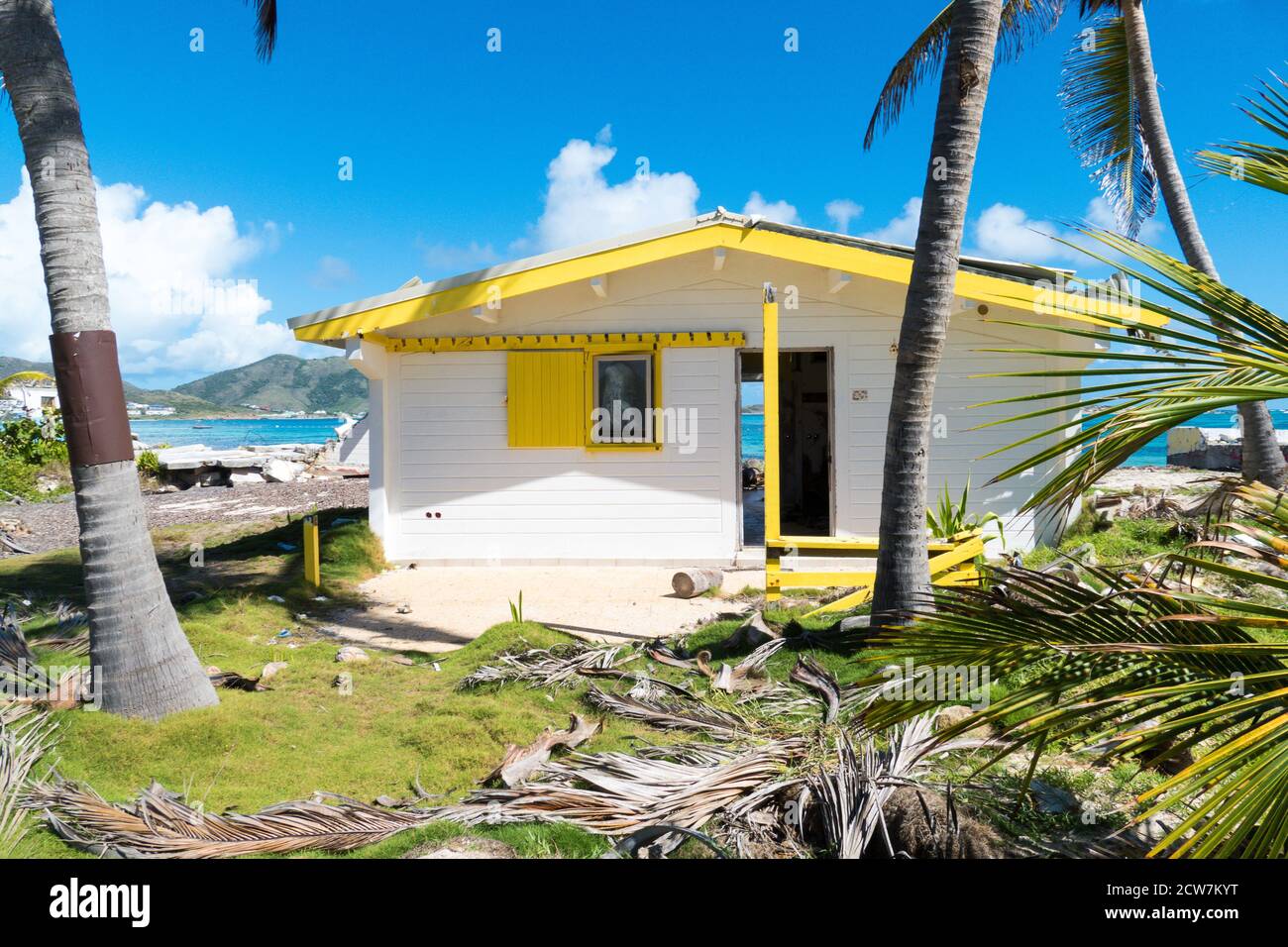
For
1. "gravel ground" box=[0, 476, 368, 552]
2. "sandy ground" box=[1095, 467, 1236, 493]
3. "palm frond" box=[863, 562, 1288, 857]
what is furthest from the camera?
"sandy ground" box=[1095, 467, 1236, 493]

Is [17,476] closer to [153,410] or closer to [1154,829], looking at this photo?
[1154,829]

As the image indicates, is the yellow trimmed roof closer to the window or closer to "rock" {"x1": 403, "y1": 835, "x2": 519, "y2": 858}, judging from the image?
the window

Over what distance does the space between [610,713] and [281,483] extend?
17.5 m

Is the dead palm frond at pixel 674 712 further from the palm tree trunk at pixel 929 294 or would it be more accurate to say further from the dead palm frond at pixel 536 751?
the palm tree trunk at pixel 929 294

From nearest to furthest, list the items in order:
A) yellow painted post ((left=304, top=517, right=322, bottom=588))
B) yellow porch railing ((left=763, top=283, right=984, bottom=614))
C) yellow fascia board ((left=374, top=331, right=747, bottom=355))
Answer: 1. yellow porch railing ((left=763, top=283, right=984, bottom=614))
2. yellow painted post ((left=304, top=517, right=322, bottom=588))
3. yellow fascia board ((left=374, top=331, right=747, bottom=355))

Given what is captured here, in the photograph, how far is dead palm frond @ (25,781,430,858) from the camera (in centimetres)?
283

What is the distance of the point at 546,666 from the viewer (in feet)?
17.0

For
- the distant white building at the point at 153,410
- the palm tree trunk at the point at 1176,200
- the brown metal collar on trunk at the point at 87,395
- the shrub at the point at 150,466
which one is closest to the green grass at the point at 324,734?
the brown metal collar on trunk at the point at 87,395

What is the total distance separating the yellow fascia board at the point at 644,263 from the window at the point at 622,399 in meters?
1.19

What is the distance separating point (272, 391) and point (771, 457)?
16560cm

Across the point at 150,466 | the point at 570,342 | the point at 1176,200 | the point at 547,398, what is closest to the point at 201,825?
the point at 547,398

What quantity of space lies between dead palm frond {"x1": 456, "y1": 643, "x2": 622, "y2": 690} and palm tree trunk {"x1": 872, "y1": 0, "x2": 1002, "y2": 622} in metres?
1.94

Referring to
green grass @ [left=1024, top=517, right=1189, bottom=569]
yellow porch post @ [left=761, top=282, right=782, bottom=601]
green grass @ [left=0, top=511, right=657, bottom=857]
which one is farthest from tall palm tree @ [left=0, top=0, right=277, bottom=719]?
green grass @ [left=1024, top=517, right=1189, bottom=569]
